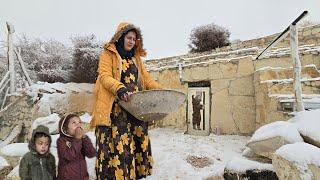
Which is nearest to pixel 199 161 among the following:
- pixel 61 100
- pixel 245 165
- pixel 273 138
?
pixel 245 165

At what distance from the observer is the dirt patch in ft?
10.6

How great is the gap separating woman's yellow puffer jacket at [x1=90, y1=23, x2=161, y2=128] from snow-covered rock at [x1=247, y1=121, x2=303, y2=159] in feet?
3.80

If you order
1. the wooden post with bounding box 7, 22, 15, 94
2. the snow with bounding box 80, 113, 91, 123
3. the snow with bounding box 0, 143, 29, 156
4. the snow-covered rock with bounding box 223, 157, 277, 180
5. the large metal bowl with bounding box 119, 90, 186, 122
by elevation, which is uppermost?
the wooden post with bounding box 7, 22, 15, 94

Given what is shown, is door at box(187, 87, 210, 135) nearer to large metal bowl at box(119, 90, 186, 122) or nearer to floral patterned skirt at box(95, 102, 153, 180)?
floral patterned skirt at box(95, 102, 153, 180)

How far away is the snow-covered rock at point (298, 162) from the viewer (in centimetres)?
178

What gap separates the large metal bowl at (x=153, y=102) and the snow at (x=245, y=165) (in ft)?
2.49

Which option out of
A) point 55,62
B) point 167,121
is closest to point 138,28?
point 167,121

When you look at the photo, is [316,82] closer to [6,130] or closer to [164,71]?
[164,71]

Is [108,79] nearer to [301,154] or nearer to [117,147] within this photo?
[117,147]

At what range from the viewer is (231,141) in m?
4.31

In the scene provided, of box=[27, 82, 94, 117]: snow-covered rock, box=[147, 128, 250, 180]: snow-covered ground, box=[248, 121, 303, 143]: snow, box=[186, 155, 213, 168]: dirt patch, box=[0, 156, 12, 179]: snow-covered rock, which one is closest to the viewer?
box=[248, 121, 303, 143]: snow

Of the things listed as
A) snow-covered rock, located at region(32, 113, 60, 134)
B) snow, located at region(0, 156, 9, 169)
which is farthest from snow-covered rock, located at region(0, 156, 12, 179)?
snow-covered rock, located at region(32, 113, 60, 134)

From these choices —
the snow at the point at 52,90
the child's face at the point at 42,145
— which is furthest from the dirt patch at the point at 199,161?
the snow at the point at 52,90

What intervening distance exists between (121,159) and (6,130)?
5286 millimetres
